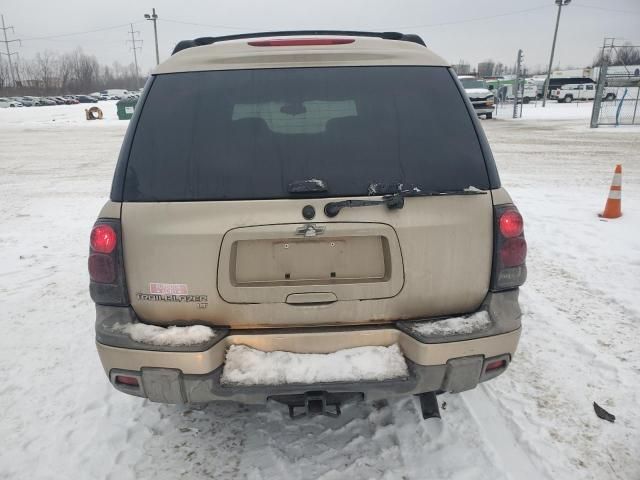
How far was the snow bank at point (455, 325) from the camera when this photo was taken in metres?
2.16

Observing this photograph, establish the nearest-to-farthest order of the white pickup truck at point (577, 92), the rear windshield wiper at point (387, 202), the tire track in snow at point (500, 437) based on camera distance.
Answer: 1. the rear windshield wiper at point (387, 202)
2. the tire track in snow at point (500, 437)
3. the white pickup truck at point (577, 92)

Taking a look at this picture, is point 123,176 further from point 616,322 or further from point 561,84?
point 561,84

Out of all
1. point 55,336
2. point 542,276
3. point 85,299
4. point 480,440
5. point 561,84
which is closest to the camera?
point 480,440

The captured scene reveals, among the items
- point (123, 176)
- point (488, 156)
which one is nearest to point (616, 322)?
point (488, 156)

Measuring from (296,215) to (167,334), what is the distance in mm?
832

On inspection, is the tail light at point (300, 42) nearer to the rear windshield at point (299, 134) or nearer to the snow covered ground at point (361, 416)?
the rear windshield at point (299, 134)

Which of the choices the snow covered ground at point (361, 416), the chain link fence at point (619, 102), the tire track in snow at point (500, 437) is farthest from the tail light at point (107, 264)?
the chain link fence at point (619, 102)

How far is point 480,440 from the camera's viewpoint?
2625 millimetres

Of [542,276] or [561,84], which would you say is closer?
[542,276]

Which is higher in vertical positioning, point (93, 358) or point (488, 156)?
point (488, 156)

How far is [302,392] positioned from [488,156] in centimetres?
147

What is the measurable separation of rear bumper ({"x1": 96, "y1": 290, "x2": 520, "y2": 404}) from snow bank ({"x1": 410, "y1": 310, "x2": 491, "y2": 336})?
26mm

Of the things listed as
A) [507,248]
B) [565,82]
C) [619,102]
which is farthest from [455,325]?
[565,82]

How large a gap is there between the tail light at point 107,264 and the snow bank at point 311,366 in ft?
2.04
